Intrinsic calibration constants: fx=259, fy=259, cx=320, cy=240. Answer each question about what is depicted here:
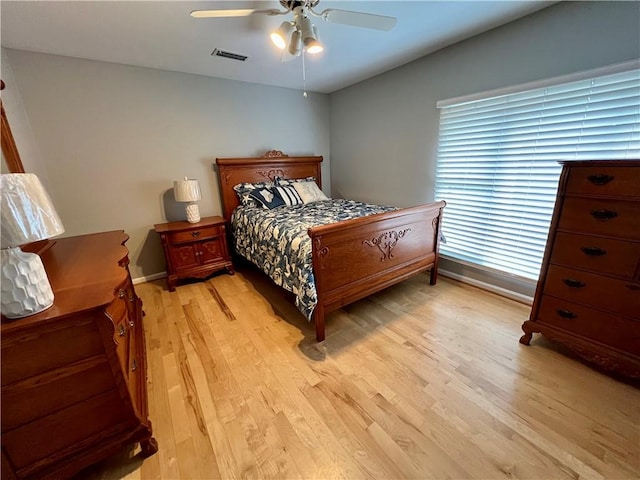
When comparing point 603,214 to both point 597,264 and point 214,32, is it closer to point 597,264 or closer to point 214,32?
point 597,264

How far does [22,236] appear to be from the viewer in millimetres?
811

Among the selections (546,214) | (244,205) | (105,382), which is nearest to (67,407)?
(105,382)

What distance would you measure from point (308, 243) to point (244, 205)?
1660 millimetres

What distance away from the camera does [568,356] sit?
171 centimetres

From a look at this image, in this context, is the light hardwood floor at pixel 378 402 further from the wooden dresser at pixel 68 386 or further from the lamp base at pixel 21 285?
the lamp base at pixel 21 285

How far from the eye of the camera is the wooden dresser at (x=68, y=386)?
0.89 metres

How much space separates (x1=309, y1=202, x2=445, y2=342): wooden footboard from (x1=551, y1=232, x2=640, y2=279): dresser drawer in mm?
970

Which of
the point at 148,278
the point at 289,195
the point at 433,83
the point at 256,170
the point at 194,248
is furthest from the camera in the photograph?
the point at 256,170

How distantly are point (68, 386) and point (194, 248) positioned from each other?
6.57ft

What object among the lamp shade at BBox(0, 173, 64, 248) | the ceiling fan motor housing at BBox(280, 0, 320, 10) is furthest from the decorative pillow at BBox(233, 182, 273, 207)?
the lamp shade at BBox(0, 173, 64, 248)

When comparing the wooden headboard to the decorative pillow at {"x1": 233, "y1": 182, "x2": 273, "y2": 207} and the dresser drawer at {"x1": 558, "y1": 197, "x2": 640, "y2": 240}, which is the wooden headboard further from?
the dresser drawer at {"x1": 558, "y1": 197, "x2": 640, "y2": 240}

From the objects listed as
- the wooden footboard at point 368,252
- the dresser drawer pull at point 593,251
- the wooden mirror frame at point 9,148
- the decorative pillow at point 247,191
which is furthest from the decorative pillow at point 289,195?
the dresser drawer pull at point 593,251

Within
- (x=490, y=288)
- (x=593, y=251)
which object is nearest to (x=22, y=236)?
(x=593, y=251)

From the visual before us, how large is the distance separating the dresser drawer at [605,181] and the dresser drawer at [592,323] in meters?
0.69
